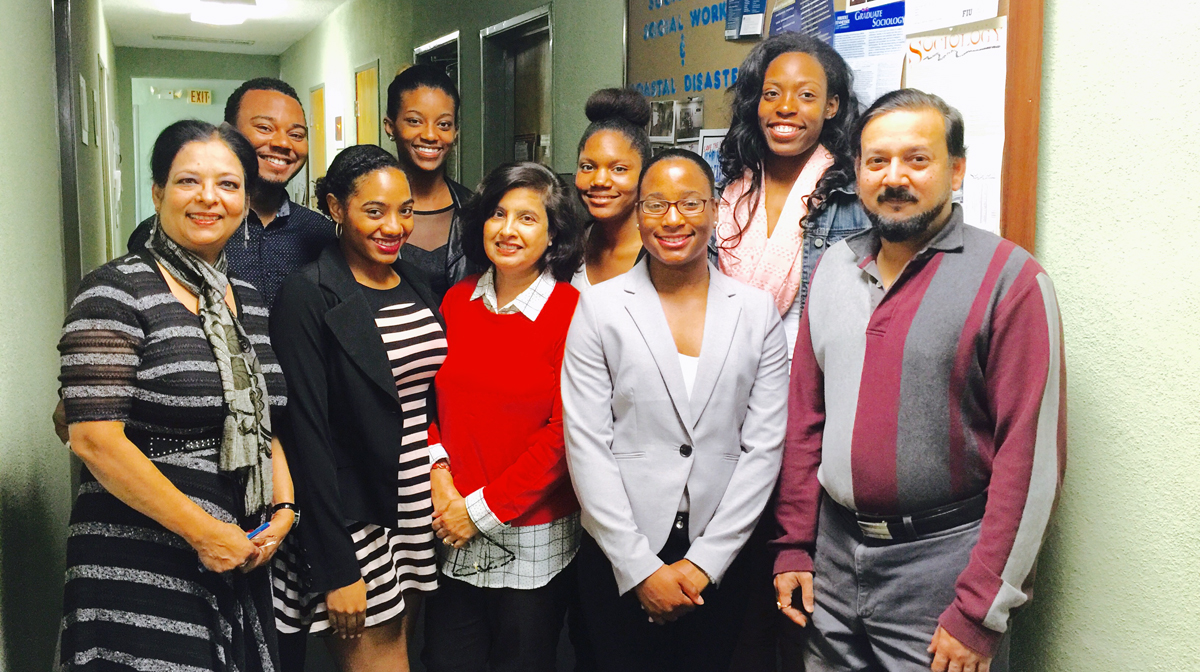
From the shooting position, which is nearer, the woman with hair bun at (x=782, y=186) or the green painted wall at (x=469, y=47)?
the woman with hair bun at (x=782, y=186)

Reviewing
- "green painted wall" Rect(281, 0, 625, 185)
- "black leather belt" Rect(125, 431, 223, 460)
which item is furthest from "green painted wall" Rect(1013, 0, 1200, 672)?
"green painted wall" Rect(281, 0, 625, 185)

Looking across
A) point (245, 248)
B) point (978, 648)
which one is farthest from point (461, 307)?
point (978, 648)

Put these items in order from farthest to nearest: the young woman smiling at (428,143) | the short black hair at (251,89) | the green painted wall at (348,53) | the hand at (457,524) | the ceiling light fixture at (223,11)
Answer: the ceiling light fixture at (223,11)
the green painted wall at (348,53)
the young woman smiling at (428,143)
the short black hair at (251,89)
the hand at (457,524)

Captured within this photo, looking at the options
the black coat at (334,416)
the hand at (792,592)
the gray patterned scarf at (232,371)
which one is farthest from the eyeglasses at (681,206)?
the gray patterned scarf at (232,371)

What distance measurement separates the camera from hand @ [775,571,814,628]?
1.71 metres

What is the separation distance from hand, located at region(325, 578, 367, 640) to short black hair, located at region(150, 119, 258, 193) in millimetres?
872

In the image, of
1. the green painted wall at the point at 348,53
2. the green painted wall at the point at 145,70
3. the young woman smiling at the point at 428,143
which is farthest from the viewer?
the green painted wall at the point at 145,70

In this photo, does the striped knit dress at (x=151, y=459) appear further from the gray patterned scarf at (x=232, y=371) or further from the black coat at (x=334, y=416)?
the black coat at (x=334, y=416)

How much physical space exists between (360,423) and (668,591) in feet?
2.44

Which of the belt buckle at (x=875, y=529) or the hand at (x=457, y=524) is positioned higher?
the belt buckle at (x=875, y=529)

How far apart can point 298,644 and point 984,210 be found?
184 cm

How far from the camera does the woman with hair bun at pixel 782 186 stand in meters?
1.91

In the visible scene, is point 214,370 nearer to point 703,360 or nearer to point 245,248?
point 245,248

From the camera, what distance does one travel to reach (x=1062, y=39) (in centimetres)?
170
